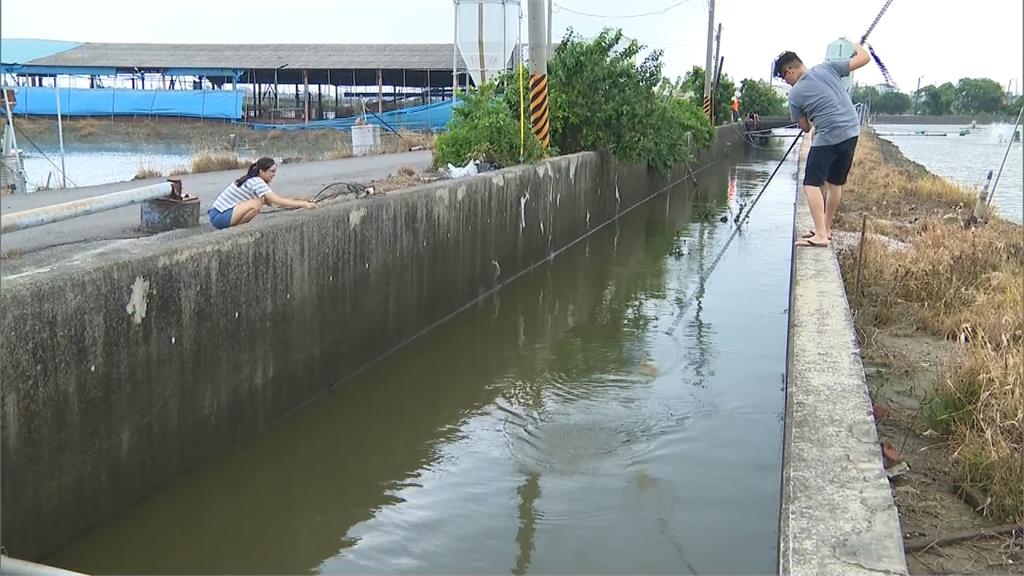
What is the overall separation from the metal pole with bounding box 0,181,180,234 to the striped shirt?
840mm

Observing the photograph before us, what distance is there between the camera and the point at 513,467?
488 cm

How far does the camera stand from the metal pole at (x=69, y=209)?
12.0 feet

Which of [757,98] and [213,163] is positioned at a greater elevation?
[757,98]

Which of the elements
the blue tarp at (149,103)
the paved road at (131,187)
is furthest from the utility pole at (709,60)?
the blue tarp at (149,103)

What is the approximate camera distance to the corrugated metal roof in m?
40.5

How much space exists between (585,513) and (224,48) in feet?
154

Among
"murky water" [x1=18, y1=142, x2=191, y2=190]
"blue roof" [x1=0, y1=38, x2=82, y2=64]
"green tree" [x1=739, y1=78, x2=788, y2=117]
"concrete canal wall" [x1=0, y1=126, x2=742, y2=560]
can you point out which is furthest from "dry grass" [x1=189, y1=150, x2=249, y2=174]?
"green tree" [x1=739, y1=78, x2=788, y2=117]

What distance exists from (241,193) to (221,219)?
335mm

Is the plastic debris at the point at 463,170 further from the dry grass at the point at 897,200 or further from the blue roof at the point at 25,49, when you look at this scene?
the dry grass at the point at 897,200

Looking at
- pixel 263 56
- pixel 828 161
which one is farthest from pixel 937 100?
pixel 828 161

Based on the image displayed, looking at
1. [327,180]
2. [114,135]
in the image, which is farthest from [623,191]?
[114,135]

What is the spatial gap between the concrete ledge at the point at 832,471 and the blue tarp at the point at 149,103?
124 feet

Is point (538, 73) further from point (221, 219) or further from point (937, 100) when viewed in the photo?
point (937, 100)

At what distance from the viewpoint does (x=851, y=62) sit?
6824mm
